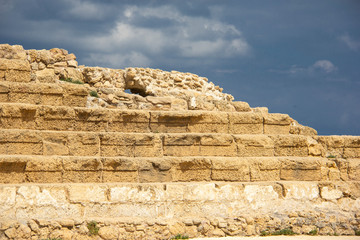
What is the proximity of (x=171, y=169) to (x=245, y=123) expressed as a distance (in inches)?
83.3

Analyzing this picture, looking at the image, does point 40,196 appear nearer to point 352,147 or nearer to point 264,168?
point 264,168

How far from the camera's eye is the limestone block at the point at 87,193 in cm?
838

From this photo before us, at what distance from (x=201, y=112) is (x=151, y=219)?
2586 millimetres

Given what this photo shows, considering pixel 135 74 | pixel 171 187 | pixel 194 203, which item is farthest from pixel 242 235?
pixel 135 74

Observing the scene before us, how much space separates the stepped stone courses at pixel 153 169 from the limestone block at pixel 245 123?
0.9 inches

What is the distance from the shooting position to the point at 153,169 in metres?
9.14

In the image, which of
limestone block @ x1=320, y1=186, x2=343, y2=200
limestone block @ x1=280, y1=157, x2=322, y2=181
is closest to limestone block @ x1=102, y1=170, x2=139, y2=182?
limestone block @ x1=280, y1=157, x2=322, y2=181

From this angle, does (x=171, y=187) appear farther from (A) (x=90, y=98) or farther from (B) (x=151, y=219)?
(A) (x=90, y=98)

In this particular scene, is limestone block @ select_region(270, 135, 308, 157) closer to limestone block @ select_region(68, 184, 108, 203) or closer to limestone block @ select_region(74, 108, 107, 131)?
limestone block @ select_region(74, 108, 107, 131)

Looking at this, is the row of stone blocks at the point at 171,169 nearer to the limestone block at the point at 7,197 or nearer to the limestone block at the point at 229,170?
the limestone block at the point at 229,170

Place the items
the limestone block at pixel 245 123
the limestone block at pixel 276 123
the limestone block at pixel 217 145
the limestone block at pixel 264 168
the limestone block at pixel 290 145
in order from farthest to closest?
1. the limestone block at pixel 276 123
2. the limestone block at pixel 290 145
3. the limestone block at pixel 245 123
4. the limestone block at pixel 264 168
5. the limestone block at pixel 217 145

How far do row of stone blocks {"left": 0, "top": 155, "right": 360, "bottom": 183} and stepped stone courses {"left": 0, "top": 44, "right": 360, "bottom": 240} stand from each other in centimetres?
2

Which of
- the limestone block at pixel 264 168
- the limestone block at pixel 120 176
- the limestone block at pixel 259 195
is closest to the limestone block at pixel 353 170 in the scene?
the limestone block at pixel 264 168

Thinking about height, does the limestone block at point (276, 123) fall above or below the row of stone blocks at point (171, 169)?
above
